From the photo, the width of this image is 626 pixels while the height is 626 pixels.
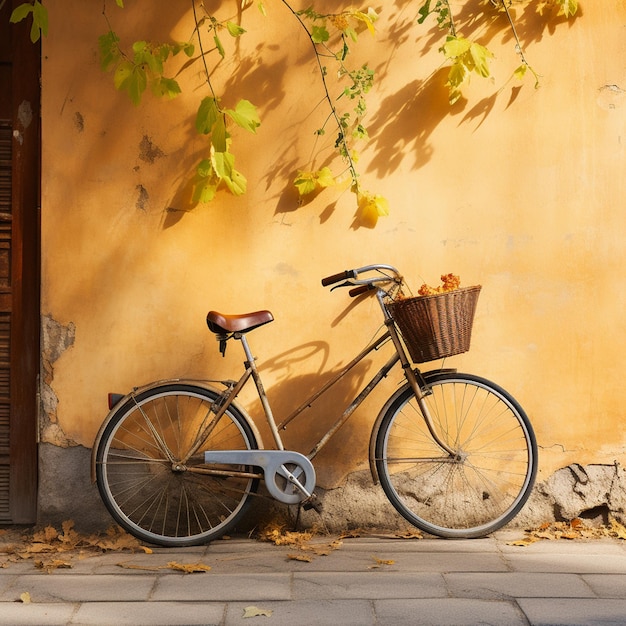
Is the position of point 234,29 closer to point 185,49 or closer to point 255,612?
point 185,49

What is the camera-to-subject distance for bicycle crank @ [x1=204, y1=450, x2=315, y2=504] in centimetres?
457

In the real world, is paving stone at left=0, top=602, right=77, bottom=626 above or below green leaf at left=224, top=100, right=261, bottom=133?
below

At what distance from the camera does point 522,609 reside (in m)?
3.59

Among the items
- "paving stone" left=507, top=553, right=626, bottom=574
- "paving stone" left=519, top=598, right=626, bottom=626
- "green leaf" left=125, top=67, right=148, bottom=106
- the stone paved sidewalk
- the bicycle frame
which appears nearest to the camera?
"paving stone" left=519, top=598, right=626, bottom=626

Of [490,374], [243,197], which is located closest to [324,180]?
[243,197]

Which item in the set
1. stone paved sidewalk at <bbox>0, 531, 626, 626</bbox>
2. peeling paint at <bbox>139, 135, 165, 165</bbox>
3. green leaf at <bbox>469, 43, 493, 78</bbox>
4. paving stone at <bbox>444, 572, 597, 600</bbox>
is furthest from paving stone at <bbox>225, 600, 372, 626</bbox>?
green leaf at <bbox>469, 43, 493, 78</bbox>

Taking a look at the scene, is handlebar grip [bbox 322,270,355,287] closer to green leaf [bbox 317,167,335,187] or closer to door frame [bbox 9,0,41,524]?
green leaf [bbox 317,167,335,187]

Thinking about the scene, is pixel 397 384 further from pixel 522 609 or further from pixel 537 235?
pixel 522 609

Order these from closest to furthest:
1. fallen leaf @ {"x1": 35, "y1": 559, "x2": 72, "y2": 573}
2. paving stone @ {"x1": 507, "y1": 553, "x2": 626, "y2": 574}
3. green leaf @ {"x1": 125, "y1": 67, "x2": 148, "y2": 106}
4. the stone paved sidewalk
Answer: the stone paved sidewalk → paving stone @ {"x1": 507, "y1": 553, "x2": 626, "y2": 574} → fallen leaf @ {"x1": 35, "y1": 559, "x2": 72, "y2": 573} → green leaf @ {"x1": 125, "y1": 67, "x2": 148, "y2": 106}

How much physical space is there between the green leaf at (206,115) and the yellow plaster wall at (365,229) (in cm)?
41

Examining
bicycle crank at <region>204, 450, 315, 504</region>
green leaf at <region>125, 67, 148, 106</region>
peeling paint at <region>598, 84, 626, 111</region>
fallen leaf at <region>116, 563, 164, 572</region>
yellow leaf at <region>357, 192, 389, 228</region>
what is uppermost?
peeling paint at <region>598, 84, 626, 111</region>

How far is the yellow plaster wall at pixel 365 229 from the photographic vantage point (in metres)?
4.88

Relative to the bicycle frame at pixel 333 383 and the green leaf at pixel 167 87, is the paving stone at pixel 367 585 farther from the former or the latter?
the green leaf at pixel 167 87

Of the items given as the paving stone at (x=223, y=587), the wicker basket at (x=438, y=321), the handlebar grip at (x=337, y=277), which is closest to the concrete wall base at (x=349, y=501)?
the paving stone at (x=223, y=587)
